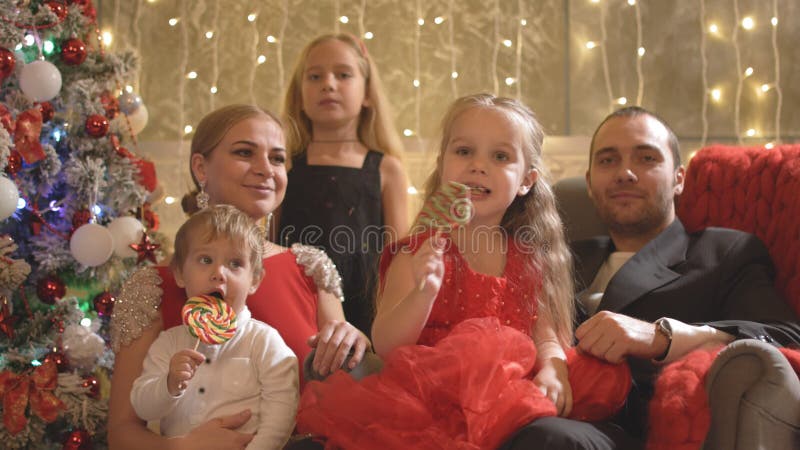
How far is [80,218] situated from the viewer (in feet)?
10.0

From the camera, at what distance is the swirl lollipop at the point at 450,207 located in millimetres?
2012

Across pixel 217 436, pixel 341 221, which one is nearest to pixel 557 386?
pixel 217 436

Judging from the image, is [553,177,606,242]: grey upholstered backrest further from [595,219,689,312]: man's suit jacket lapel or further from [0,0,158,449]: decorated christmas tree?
[0,0,158,449]: decorated christmas tree

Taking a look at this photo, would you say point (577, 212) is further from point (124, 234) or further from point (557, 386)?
point (124, 234)

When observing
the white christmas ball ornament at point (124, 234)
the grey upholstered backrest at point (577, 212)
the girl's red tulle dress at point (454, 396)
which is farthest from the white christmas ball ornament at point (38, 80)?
the grey upholstered backrest at point (577, 212)

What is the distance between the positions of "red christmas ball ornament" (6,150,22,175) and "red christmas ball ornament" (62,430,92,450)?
995 millimetres

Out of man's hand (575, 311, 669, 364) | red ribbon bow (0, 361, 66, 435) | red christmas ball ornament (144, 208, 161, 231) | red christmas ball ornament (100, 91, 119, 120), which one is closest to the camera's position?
man's hand (575, 311, 669, 364)

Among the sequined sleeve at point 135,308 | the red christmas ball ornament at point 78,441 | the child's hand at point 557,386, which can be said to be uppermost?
the sequined sleeve at point 135,308

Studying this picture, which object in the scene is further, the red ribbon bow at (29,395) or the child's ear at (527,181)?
the red ribbon bow at (29,395)

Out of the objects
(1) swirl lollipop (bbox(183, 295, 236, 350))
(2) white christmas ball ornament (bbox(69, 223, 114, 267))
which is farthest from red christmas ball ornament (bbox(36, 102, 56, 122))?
(1) swirl lollipop (bbox(183, 295, 236, 350))

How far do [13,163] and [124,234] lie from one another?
0.47 m

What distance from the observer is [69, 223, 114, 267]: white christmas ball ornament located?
9.63 ft

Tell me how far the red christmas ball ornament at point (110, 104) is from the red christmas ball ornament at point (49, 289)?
27.5 inches

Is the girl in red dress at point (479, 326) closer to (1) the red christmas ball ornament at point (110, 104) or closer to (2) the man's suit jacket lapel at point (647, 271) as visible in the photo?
(2) the man's suit jacket lapel at point (647, 271)
